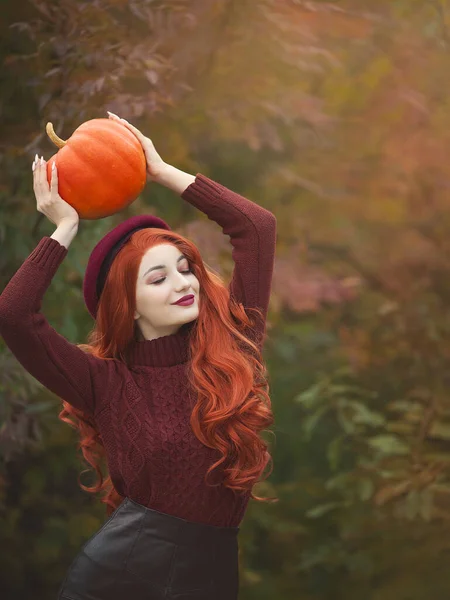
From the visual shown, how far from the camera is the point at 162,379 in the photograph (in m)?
1.93

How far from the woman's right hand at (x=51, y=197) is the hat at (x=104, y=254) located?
0.12 metres

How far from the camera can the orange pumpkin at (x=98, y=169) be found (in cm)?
185

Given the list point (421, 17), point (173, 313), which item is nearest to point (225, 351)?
point (173, 313)

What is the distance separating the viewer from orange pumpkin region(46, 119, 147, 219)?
185 centimetres

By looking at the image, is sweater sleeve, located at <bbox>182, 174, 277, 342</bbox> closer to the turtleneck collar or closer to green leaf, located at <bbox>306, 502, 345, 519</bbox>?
the turtleneck collar

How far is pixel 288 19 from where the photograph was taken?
3.67 metres

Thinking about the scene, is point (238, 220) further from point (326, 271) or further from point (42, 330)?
point (326, 271)

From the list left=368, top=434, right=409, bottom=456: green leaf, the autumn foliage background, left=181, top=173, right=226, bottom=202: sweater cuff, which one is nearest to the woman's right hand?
left=181, top=173, right=226, bottom=202: sweater cuff

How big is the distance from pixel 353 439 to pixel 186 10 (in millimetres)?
1717

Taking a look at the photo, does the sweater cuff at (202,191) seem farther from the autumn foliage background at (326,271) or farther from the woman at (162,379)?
the autumn foliage background at (326,271)

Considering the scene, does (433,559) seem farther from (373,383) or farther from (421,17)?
(421,17)

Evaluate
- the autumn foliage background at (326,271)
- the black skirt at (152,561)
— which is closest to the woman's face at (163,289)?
the black skirt at (152,561)

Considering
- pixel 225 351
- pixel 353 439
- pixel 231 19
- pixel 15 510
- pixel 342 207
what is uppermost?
pixel 225 351

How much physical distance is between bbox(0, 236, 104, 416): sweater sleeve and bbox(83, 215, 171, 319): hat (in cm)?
13
